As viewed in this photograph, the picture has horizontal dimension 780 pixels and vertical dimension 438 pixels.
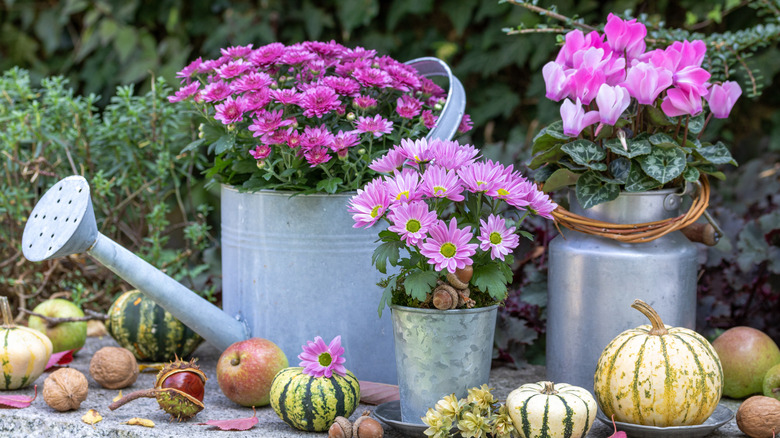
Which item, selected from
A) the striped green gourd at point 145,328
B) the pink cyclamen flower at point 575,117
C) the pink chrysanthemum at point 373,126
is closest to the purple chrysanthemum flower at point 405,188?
the pink chrysanthemum at point 373,126

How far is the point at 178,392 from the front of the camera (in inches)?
55.7

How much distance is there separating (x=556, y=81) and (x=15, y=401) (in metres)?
1.20

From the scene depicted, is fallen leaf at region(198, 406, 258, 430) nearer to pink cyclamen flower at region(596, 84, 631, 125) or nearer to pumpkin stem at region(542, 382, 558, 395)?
pumpkin stem at region(542, 382, 558, 395)

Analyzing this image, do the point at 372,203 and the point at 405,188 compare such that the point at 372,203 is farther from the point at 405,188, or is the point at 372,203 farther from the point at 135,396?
the point at 135,396

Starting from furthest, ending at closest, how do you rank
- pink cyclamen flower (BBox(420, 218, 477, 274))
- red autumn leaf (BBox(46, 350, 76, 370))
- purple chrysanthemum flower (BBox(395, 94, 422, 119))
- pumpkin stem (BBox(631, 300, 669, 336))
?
red autumn leaf (BBox(46, 350, 76, 370)), purple chrysanthemum flower (BBox(395, 94, 422, 119)), pumpkin stem (BBox(631, 300, 669, 336)), pink cyclamen flower (BBox(420, 218, 477, 274))

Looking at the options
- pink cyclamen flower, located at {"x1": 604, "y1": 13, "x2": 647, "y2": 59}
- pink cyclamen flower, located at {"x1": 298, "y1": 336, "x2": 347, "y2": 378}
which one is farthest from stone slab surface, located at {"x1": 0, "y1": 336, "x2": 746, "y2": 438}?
pink cyclamen flower, located at {"x1": 604, "y1": 13, "x2": 647, "y2": 59}

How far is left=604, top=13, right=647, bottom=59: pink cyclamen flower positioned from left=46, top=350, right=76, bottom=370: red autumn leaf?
1365mm

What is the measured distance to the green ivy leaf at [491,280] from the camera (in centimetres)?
127

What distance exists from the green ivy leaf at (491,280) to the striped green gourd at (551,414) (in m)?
0.17

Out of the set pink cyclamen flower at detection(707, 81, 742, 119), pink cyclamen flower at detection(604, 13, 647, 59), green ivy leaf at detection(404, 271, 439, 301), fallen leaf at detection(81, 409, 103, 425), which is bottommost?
fallen leaf at detection(81, 409, 103, 425)

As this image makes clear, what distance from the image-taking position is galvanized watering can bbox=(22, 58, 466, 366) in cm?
139

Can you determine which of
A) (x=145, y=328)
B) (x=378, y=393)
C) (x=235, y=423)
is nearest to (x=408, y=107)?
(x=378, y=393)

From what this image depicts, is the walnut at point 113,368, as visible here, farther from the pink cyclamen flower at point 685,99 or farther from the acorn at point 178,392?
the pink cyclamen flower at point 685,99

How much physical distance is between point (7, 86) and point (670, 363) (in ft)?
6.48
